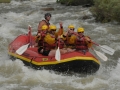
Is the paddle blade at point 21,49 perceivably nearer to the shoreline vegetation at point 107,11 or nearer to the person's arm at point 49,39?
the person's arm at point 49,39

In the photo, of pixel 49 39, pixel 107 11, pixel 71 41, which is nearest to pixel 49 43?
pixel 49 39

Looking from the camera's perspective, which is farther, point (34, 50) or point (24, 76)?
point (34, 50)

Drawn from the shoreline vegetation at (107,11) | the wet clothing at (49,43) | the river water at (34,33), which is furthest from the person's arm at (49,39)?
the shoreline vegetation at (107,11)

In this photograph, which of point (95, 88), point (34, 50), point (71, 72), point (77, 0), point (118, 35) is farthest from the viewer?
point (77, 0)

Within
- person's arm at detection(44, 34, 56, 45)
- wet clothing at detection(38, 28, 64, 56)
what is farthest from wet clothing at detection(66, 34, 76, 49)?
person's arm at detection(44, 34, 56, 45)

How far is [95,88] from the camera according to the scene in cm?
655

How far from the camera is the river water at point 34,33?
6.71 m

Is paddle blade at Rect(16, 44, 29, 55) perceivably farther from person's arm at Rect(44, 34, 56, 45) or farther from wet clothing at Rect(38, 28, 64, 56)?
person's arm at Rect(44, 34, 56, 45)

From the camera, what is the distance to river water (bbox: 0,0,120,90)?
6715 millimetres

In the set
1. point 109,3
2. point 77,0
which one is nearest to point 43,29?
point 109,3

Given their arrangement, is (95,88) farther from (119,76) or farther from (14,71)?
(14,71)

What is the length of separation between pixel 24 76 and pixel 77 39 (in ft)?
4.99

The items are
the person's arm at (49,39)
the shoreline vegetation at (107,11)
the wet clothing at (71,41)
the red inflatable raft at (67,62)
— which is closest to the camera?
the red inflatable raft at (67,62)

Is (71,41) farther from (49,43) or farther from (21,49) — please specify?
(21,49)
